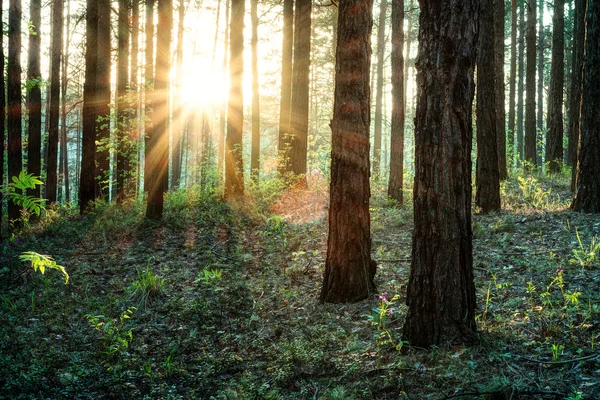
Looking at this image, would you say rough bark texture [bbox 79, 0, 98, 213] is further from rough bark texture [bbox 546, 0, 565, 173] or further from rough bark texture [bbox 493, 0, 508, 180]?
rough bark texture [bbox 546, 0, 565, 173]

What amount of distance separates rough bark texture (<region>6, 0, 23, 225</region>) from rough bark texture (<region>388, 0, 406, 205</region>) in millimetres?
11284

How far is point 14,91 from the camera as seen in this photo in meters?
12.6

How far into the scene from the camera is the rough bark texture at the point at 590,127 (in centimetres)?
836

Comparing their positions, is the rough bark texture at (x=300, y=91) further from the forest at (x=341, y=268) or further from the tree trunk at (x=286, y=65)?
the forest at (x=341, y=268)

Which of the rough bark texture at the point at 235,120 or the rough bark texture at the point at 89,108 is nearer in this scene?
the rough bark texture at the point at 89,108

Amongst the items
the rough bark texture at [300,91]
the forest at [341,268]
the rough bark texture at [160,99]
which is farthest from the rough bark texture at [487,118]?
the rough bark texture at [160,99]

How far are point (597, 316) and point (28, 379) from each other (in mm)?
5869

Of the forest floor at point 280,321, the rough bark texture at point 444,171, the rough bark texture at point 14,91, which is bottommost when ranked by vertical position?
the forest floor at point 280,321

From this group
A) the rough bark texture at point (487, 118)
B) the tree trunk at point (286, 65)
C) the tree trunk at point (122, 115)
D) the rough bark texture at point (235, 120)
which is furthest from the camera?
the tree trunk at point (286, 65)

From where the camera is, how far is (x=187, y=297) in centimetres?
702

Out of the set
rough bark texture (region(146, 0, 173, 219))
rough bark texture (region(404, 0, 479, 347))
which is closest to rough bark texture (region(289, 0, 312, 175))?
rough bark texture (region(146, 0, 173, 219))

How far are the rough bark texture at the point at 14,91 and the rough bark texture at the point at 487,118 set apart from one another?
12890 mm

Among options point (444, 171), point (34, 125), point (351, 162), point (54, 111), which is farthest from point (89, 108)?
point (444, 171)

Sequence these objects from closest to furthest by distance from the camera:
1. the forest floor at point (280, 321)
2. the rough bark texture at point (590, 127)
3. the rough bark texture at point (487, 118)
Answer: the forest floor at point (280, 321)
the rough bark texture at point (590, 127)
the rough bark texture at point (487, 118)
